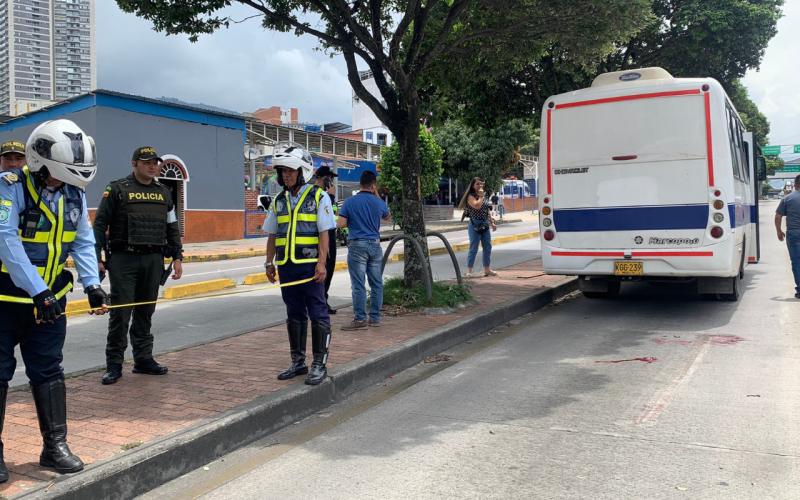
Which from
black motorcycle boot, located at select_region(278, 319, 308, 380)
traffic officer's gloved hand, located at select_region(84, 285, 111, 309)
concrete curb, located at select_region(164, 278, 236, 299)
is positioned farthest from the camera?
concrete curb, located at select_region(164, 278, 236, 299)

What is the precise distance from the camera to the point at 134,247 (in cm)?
547

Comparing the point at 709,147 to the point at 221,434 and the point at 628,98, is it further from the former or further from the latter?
the point at 221,434

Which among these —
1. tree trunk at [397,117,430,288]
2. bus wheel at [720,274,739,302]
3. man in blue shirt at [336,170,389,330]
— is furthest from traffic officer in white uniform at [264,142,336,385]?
bus wheel at [720,274,739,302]

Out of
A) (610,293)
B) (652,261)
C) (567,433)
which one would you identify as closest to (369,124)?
(610,293)

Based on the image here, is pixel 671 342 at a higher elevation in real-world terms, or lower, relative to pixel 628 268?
lower

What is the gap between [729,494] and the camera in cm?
355

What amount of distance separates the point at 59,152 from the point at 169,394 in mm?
2234

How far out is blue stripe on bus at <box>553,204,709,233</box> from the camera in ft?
27.7

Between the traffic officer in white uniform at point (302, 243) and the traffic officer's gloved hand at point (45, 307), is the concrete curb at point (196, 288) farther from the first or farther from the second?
the traffic officer's gloved hand at point (45, 307)

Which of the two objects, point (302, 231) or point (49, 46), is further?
point (49, 46)

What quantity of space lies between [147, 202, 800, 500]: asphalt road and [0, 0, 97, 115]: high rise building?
Result: 13024 cm

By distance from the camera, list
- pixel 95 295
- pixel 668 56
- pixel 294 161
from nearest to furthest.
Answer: pixel 95 295 < pixel 294 161 < pixel 668 56

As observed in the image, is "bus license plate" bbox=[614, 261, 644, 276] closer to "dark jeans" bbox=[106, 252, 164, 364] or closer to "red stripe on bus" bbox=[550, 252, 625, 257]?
"red stripe on bus" bbox=[550, 252, 625, 257]

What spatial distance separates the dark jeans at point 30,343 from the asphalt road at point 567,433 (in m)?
0.97
